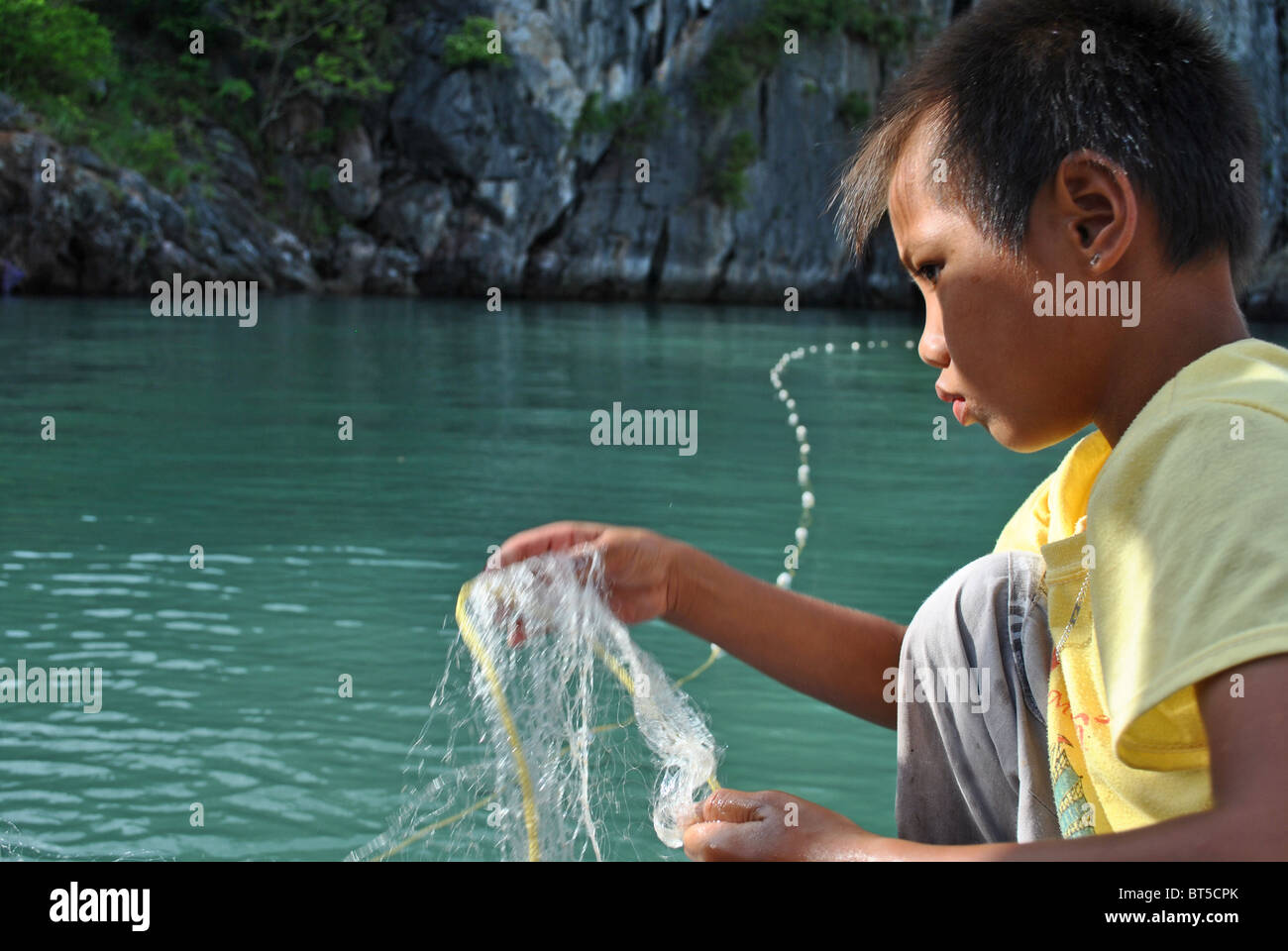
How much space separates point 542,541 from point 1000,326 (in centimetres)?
65

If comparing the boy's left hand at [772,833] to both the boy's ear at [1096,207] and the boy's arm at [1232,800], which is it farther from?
the boy's ear at [1096,207]

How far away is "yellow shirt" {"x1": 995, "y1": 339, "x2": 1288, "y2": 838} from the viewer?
930 mm

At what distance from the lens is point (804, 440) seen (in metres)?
8.59

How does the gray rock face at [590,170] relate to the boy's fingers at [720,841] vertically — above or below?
above

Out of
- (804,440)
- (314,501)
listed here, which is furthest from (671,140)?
(314,501)

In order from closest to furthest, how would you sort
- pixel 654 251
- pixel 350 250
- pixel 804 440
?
pixel 804 440, pixel 350 250, pixel 654 251

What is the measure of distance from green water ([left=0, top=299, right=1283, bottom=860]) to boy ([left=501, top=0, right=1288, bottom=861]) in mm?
1334

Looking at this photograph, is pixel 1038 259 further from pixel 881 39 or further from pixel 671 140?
pixel 881 39

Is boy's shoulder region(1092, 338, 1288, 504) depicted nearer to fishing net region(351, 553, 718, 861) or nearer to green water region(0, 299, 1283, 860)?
fishing net region(351, 553, 718, 861)

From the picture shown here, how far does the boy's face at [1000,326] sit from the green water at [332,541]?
63.9 inches

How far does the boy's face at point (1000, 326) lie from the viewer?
1.23m

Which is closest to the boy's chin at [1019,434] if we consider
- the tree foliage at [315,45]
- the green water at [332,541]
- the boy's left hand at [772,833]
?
the boy's left hand at [772,833]

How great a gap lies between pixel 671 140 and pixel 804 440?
26.3 metres

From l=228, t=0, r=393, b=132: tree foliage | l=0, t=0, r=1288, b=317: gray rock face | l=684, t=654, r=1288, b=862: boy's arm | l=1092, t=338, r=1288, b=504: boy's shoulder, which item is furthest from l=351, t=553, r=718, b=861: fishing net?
l=228, t=0, r=393, b=132: tree foliage
